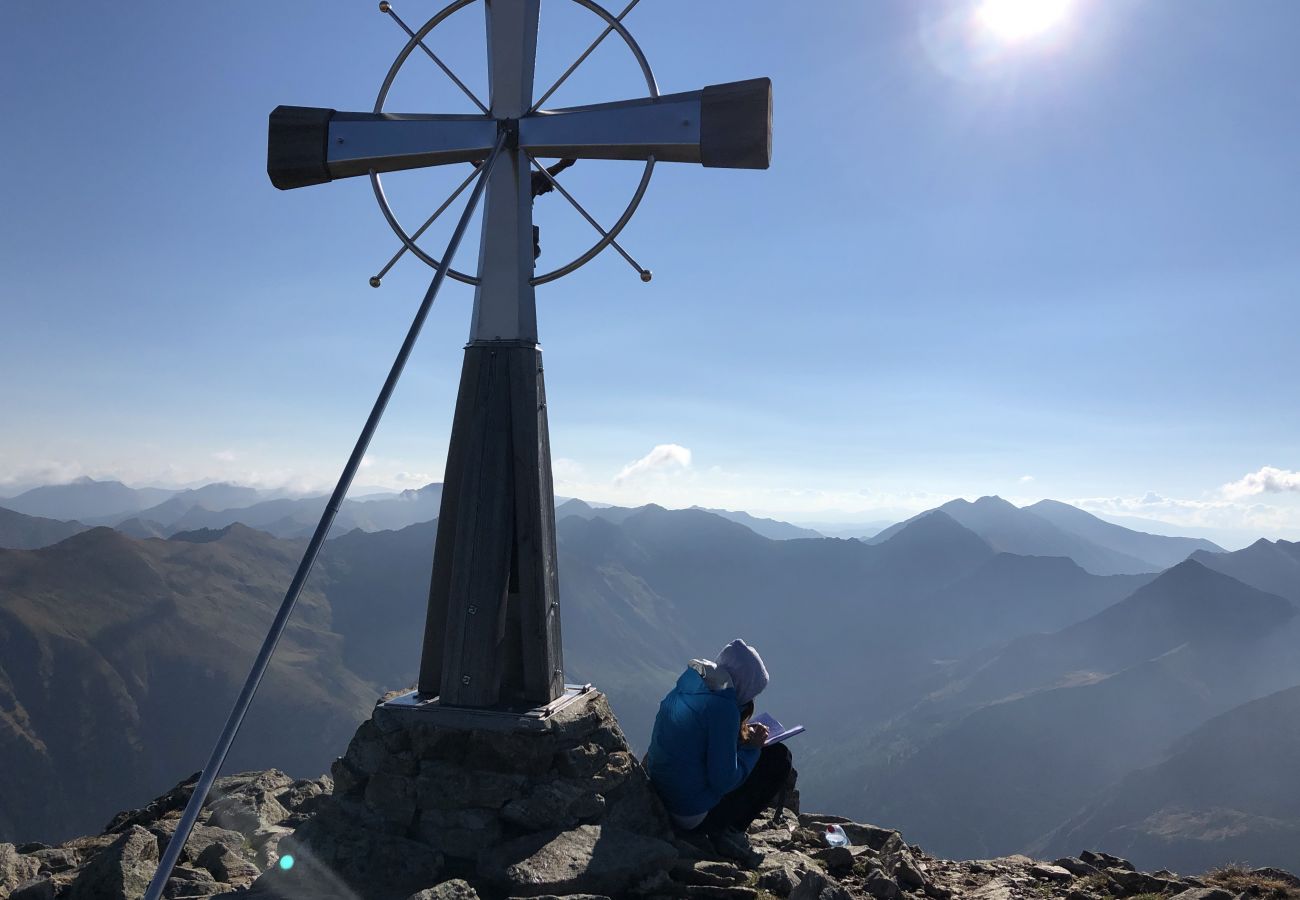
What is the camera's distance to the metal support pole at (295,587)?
19.2ft

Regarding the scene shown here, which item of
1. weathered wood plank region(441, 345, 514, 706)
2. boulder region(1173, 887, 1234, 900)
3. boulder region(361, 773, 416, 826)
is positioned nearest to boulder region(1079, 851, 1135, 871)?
boulder region(1173, 887, 1234, 900)

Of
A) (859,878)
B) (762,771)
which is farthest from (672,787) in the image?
(859,878)

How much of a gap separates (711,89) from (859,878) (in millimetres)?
9155

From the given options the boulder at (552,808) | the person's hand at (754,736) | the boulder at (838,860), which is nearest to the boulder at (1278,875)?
the boulder at (838,860)

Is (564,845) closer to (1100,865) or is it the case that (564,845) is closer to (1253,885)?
(1253,885)

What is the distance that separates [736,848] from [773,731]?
4.34 ft

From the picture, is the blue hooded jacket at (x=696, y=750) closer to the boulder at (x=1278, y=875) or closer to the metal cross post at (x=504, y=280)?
the metal cross post at (x=504, y=280)

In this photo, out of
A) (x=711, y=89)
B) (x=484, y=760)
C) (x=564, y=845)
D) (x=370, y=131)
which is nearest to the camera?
(x=564, y=845)

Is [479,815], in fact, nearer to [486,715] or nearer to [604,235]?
[486,715]

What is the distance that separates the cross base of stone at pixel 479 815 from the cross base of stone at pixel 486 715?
22 millimetres

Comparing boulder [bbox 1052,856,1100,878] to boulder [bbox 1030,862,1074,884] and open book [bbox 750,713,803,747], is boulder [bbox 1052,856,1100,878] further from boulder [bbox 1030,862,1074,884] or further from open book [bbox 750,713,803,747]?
open book [bbox 750,713,803,747]

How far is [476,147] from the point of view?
10.1m

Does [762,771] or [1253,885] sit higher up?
[762,771]

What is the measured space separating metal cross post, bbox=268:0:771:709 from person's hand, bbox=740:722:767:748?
7.32 feet
